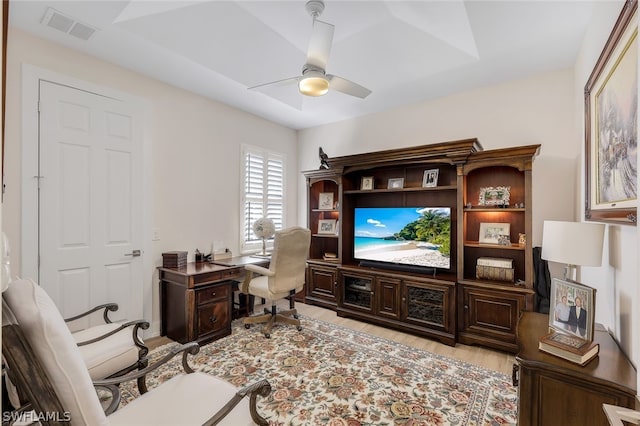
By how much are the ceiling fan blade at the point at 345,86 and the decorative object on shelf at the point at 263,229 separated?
225cm

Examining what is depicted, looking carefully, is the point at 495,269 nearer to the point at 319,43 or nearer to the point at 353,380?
the point at 353,380

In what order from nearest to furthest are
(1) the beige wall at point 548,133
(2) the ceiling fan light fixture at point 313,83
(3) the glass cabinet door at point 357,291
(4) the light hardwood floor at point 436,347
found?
1. (1) the beige wall at point 548,133
2. (2) the ceiling fan light fixture at point 313,83
3. (4) the light hardwood floor at point 436,347
4. (3) the glass cabinet door at point 357,291

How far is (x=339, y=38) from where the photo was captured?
2.88 metres

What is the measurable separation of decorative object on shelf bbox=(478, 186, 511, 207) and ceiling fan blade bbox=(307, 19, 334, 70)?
2217 millimetres

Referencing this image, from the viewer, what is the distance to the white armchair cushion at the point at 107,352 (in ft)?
6.72

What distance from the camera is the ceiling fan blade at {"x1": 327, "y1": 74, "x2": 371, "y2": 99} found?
2.60 metres

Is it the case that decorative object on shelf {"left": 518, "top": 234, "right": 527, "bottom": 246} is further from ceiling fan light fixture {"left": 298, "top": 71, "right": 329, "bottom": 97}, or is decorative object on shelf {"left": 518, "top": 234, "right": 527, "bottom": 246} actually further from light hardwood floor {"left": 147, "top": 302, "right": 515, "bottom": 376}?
ceiling fan light fixture {"left": 298, "top": 71, "right": 329, "bottom": 97}

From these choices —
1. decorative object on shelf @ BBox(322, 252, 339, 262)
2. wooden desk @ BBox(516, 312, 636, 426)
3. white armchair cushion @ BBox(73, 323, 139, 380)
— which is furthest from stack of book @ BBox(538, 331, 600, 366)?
decorative object on shelf @ BBox(322, 252, 339, 262)

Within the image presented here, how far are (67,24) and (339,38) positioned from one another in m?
2.18

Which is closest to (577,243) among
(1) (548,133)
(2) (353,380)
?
(2) (353,380)

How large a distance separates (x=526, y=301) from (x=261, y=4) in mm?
3394

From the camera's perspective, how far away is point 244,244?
175 inches

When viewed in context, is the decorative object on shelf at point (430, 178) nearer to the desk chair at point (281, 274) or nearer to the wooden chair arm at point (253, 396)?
the desk chair at point (281, 274)

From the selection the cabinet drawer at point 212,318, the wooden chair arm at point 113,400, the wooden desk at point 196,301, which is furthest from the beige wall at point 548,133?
the cabinet drawer at point 212,318
